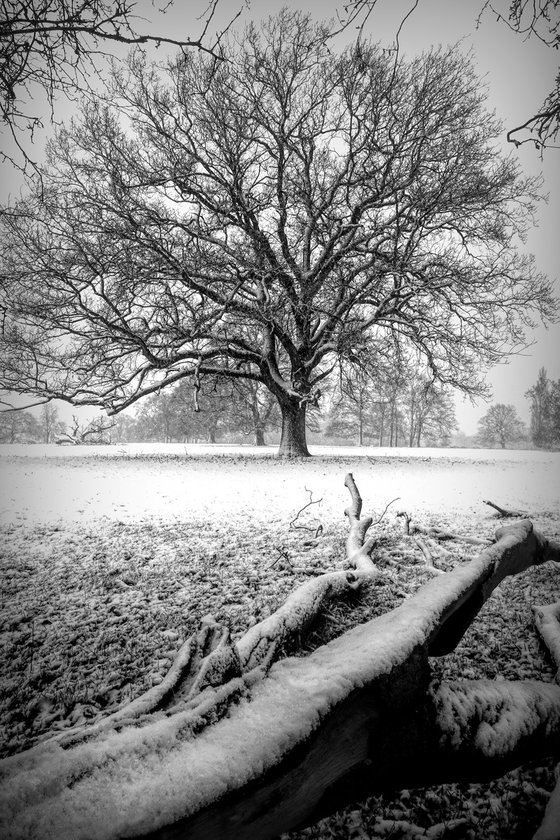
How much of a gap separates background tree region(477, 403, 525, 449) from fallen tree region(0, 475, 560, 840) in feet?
112

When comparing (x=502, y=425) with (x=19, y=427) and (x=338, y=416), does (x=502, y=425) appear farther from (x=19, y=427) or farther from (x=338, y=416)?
(x=19, y=427)

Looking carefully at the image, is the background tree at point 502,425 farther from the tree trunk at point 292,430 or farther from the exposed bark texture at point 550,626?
the exposed bark texture at point 550,626

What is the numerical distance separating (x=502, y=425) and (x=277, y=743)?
36871mm

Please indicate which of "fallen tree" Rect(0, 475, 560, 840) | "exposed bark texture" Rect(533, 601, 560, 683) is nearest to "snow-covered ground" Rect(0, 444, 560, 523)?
"exposed bark texture" Rect(533, 601, 560, 683)

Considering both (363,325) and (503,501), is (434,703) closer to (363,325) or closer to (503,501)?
(503,501)

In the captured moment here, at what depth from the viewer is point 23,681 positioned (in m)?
1.98

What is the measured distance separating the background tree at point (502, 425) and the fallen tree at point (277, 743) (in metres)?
34.1

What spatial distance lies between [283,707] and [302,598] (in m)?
1.23

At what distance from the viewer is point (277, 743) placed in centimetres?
87

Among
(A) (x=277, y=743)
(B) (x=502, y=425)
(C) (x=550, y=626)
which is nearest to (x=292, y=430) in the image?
(C) (x=550, y=626)

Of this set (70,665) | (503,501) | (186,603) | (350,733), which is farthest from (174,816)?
(503,501)

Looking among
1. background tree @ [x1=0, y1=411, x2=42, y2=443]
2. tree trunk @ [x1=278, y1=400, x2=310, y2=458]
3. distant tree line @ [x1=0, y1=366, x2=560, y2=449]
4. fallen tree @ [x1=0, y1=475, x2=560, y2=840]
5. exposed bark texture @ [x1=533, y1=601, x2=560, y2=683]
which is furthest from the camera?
background tree @ [x1=0, y1=411, x2=42, y2=443]

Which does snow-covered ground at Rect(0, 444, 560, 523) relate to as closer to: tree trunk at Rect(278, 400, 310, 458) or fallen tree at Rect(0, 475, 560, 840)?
tree trunk at Rect(278, 400, 310, 458)

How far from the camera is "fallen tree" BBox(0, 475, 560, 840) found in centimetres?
74
